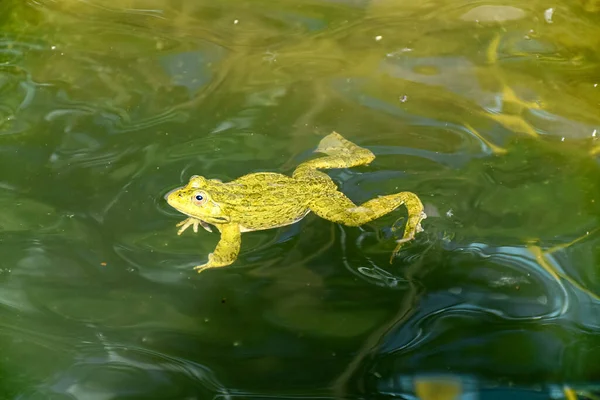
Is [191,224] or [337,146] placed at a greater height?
[337,146]

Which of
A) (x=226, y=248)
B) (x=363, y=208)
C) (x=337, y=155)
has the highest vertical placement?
(x=337, y=155)

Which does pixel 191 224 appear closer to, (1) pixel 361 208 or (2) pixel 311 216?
(2) pixel 311 216

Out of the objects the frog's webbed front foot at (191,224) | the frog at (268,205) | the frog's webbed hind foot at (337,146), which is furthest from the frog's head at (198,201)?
the frog's webbed hind foot at (337,146)

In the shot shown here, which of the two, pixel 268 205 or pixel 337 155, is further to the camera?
pixel 337 155

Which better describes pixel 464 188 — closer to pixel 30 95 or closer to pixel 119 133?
pixel 119 133

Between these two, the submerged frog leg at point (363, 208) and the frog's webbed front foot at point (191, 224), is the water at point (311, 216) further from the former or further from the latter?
the submerged frog leg at point (363, 208)

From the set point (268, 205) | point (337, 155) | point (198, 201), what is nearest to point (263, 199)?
point (268, 205)

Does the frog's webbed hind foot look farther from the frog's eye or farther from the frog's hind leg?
the frog's eye

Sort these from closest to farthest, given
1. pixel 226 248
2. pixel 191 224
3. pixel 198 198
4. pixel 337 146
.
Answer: pixel 198 198 < pixel 226 248 < pixel 191 224 < pixel 337 146
